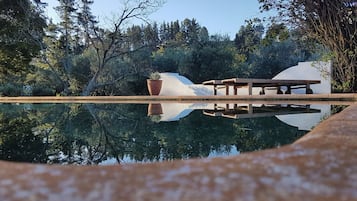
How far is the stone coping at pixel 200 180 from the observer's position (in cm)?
37

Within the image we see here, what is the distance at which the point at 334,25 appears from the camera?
5078 millimetres

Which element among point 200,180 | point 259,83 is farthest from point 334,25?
point 200,180

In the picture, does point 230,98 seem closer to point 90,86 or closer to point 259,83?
point 259,83

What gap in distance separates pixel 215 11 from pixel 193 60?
259 centimetres

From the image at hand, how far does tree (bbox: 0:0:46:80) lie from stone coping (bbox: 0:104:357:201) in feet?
34.8

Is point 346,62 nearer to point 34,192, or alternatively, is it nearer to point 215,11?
point 34,192

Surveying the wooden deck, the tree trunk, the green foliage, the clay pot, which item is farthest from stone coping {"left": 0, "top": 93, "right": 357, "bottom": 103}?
the tree trunk

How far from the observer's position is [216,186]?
40 cm

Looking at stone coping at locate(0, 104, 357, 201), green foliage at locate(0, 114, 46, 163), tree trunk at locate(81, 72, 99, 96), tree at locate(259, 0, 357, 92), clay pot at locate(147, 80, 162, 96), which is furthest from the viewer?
tree trunk at locate(81, 72, 99, 96)

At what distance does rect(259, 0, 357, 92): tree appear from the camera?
4.94m

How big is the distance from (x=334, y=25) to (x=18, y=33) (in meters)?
9.75

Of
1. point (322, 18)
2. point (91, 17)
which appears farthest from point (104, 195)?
point (91, 17)

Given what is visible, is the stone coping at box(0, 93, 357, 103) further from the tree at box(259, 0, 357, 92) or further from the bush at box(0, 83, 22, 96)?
the bush at box(0, 83, 22, 96)

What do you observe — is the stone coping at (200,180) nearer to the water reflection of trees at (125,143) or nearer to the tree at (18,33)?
the water reflection of trees at (125,143)
